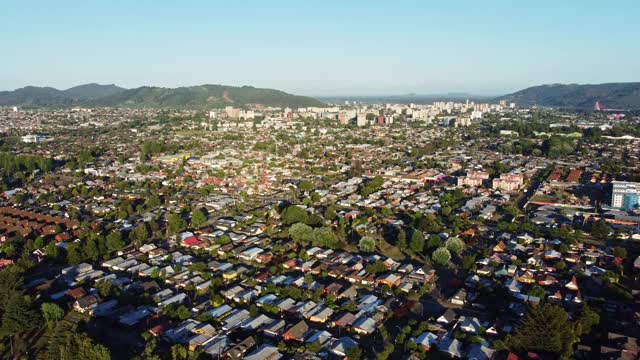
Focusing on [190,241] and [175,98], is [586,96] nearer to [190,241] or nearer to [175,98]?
[175,98]

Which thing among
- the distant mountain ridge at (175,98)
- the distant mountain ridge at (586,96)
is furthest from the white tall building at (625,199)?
the distant mountain ridge at (175,98)

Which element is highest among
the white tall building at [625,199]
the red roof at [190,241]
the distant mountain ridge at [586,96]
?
the distant mountain ridge at [586,96]

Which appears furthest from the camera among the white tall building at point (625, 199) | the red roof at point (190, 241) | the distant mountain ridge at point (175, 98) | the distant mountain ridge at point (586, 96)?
the distant mountain ridge at point (175, 98)

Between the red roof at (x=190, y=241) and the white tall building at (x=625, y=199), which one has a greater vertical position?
the white tall building at (x=625, y=199)

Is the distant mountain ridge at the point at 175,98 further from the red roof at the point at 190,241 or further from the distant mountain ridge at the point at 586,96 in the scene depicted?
the red roof at the point at 190,241

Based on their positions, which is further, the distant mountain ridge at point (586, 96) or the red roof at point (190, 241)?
the distant mountain ridge at point (586, 96)

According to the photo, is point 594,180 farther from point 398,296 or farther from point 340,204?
point 398,296

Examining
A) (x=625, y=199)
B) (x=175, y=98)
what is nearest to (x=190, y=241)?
(x=625, y=199)

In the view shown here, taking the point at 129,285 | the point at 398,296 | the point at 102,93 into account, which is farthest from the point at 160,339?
the point at 102,93
